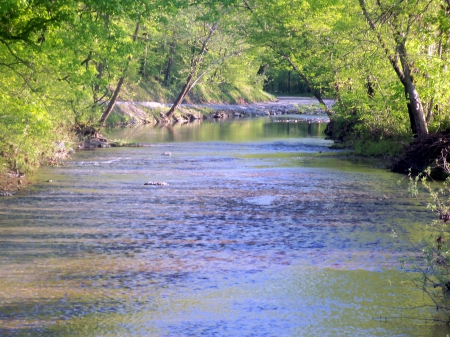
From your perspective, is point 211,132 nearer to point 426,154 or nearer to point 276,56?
point 276,56

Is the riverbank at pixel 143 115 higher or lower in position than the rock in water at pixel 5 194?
higher

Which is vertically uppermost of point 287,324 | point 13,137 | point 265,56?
point 265,56

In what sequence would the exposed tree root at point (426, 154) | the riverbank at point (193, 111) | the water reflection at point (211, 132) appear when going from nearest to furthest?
the exposed tree root at point (426, 154) < the water reflection at point (211, 132) < the riverbank at point (193, 111)

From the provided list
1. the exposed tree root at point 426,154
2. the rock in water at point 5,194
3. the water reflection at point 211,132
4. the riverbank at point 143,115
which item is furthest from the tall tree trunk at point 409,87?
the water reflection at point 211,132

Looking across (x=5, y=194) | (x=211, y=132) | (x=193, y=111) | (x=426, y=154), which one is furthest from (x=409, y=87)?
(x=193, y=111)

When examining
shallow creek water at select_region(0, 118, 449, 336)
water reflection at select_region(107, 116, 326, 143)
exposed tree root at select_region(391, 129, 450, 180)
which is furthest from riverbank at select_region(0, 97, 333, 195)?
exposed tree root at select_region(391, 129, 450, 180)

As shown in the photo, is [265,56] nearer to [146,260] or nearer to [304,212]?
[304,212]

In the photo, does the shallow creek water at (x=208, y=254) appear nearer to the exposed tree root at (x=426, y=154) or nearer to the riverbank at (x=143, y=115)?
the riverbank at (x=143, y=115)

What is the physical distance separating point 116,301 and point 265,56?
32486 millimetres

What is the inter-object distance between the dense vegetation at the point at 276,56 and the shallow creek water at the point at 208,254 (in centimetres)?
257

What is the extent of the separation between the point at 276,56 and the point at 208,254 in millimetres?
27107

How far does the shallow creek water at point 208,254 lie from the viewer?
9.24 metres

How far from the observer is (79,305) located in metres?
9.72

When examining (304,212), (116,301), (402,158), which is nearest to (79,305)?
(116,301)
